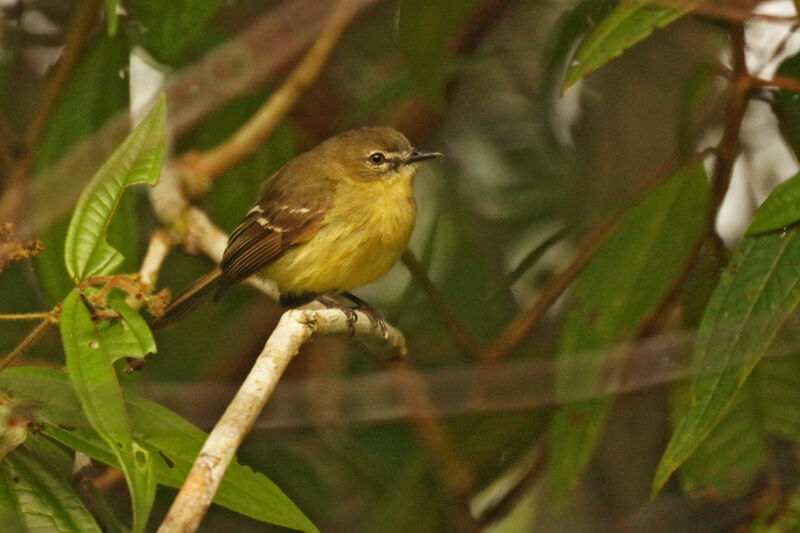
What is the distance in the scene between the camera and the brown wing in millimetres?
3387

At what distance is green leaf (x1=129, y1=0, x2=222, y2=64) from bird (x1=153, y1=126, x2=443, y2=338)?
2.28 feet

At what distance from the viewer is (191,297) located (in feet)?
11.9

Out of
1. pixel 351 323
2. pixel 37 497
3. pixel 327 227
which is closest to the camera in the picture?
pixel 37 497

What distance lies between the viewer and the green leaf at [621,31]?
2453 mm

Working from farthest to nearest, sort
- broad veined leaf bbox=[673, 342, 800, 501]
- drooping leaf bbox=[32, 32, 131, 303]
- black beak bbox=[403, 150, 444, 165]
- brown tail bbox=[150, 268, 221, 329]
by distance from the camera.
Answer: black beak bbox=[403, 150, 444, 165], brown tail bbox=[150, 268, 221, 329], broad veined leaf bbox=[673, 342, 800, 501], drooping leaf bbox=[32, 32, 131, 303]

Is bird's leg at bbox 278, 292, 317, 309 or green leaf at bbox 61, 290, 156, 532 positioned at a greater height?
green leaf at bbox 61, 290, 156, 532

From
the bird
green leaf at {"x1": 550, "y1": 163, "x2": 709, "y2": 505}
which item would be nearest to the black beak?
the bird

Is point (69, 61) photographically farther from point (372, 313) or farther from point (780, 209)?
point (780, 209)

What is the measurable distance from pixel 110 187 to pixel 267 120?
1482mm

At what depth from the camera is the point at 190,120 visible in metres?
2.86

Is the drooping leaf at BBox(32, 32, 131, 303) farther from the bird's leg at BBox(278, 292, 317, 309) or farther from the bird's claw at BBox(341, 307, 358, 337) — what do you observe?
the bird's leg at BBox(278, 292, 317, 309)

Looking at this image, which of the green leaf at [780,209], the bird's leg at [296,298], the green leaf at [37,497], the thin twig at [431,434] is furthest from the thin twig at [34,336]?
the bird's leg at [296,298]

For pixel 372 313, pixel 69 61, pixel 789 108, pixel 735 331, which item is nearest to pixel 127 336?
pixel 735 331

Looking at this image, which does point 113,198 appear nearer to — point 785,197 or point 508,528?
point 785,197
